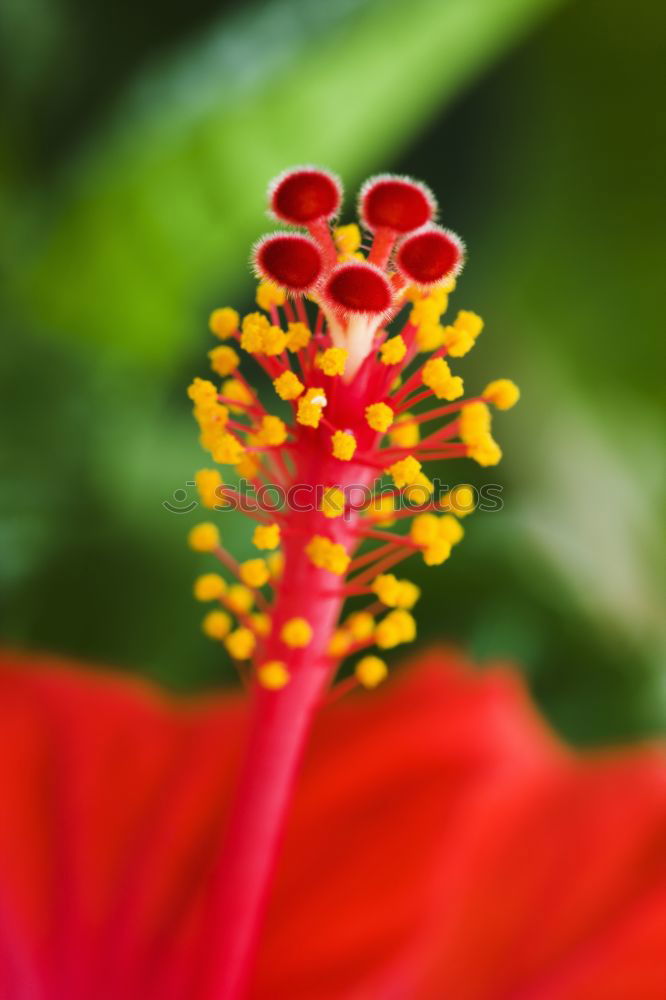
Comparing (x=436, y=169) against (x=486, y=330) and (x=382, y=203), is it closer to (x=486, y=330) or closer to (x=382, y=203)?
(x=486, y=330)

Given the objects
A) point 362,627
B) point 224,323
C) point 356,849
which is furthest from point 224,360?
point 356,849

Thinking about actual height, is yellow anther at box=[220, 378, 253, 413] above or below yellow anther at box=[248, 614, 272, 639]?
above

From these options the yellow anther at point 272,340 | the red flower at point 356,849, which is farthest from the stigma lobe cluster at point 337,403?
the red flower at point 356,849

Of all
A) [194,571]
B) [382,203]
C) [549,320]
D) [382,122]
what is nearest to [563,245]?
[549,320]

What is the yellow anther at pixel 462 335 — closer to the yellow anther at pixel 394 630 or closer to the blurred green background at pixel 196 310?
the yellow anther at pixel 394 630

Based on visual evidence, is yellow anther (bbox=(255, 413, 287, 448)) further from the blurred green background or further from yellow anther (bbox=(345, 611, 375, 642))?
the blurred green background

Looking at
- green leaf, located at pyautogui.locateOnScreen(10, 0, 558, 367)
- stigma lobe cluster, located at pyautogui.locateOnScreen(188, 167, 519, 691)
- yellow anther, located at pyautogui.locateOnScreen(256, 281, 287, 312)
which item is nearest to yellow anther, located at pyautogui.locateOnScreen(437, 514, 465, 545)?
stigma lobe cluster, located at pyautogui.locateOnScreen(188, 167, 519, 691)
